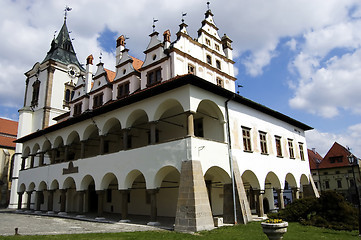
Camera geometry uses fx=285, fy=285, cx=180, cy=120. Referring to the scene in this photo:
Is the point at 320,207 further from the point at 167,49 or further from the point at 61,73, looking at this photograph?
the point at 61,73

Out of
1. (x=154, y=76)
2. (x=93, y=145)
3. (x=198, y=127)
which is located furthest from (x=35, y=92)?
(x=198, y=127)

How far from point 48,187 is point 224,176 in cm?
1776

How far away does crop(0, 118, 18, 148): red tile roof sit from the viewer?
153 feet

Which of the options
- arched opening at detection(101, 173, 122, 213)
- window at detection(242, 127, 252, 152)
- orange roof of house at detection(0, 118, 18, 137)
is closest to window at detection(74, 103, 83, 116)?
arched opening at detection(101, 173, 122, 213)

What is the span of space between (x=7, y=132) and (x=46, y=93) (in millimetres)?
16536

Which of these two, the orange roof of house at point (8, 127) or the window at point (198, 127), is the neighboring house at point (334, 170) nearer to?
the window at point (198, 127)

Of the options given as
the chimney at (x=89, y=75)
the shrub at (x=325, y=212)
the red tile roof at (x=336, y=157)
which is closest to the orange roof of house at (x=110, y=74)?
the chimney at (x=89, y=75)

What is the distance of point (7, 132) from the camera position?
49406 mm

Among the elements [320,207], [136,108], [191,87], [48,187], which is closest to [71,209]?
[48,187]

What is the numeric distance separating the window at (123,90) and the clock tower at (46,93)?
61.3 ft

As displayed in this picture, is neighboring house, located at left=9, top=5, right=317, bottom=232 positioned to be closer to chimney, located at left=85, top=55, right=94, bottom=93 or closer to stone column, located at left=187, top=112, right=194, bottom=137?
stone column, located at left=187, top=112, right=194, bottom=137

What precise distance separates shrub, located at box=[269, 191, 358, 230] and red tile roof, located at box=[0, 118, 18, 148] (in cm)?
4391

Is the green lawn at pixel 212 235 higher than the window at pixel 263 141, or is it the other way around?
the window at pixel 263 141

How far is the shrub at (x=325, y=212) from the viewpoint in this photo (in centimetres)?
1711
